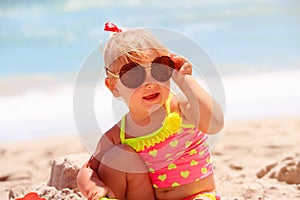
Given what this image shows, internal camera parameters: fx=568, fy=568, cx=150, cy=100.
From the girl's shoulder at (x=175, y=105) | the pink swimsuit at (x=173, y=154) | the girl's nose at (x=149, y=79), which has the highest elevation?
the girl's nose at (x=149, y=79)

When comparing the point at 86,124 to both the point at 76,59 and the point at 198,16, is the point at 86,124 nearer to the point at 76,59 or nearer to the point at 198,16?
the point at 76,59

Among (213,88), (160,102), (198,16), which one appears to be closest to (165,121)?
(160,102)

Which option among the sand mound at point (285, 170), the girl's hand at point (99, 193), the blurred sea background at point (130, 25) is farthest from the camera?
the blurred sea background at point (130, 25)

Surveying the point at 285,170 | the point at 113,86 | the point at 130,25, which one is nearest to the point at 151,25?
the point at 130,25

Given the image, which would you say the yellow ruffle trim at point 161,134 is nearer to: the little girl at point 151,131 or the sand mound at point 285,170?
the little girl at point 151,131

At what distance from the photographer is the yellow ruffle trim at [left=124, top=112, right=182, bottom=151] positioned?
93.5 inches

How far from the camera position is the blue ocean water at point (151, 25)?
29.1ft

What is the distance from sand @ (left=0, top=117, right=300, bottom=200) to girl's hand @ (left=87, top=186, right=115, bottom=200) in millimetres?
445

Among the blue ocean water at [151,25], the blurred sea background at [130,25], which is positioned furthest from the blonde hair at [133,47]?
the blue ocean water at [151,25]

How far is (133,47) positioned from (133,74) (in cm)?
11

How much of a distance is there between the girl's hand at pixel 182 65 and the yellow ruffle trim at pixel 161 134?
0.18 metres

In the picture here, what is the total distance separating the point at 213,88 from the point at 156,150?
36 cm

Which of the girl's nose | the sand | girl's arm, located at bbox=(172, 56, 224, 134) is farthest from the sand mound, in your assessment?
the girl's nose

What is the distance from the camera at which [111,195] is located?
2.29 m
